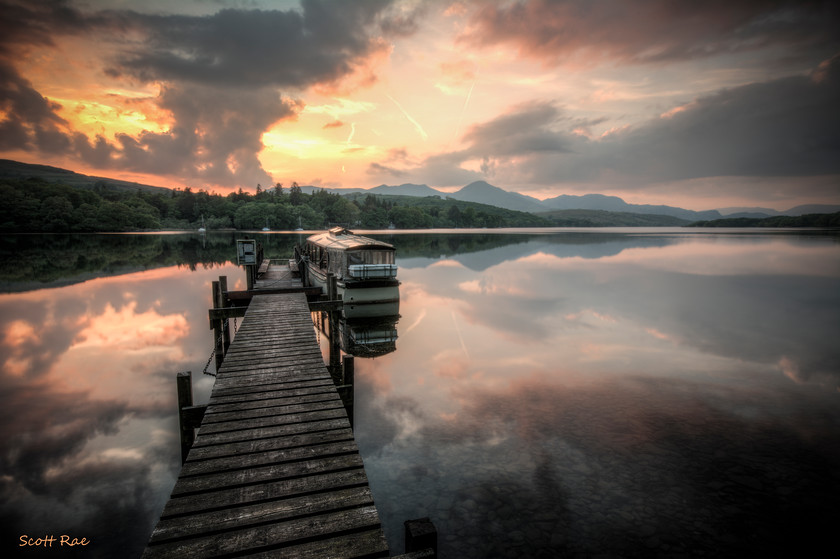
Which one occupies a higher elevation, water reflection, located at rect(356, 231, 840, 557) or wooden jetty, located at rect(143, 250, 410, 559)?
wooden jetty, located at rect(143, 250, 410, 559)

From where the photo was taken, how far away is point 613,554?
7.09m

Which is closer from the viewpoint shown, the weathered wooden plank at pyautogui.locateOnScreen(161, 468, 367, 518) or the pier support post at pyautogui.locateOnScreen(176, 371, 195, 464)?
the weathered wooden plank at pyautogui.locateOnScreen(161, 468, 367, 518)

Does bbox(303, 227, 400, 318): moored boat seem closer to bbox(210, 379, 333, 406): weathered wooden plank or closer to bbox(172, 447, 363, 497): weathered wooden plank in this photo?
bbox(210, 379, 333, 406): weathered wooden plank

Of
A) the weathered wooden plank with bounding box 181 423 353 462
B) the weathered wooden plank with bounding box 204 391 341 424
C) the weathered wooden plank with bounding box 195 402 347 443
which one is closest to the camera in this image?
the weathered wooden plank with bounding box 181 423 353 462

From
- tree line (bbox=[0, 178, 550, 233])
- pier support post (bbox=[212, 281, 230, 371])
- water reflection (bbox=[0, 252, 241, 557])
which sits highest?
tree line (bbox=[0, 178, 550, 233])

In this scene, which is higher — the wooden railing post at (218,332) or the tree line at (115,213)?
the tree line at (115,213)

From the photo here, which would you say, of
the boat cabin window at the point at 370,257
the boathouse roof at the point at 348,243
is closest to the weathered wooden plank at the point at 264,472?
the boathouse roof at the point at 348,243

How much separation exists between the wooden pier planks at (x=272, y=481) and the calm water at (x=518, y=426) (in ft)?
9.27

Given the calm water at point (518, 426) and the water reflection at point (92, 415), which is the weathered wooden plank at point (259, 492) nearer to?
the calm water at point (518, 426)

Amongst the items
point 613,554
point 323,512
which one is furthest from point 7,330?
point 613,554

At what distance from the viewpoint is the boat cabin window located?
26344 millimetres

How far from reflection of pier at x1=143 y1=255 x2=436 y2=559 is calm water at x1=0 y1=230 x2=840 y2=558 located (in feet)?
9.15

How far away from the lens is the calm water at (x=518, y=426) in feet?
25.7

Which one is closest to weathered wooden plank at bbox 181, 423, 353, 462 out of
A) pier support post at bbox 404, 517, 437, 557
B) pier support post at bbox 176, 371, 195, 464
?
pier support post at bbox 404, 517, 437, 557
